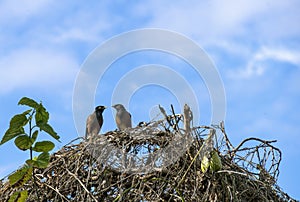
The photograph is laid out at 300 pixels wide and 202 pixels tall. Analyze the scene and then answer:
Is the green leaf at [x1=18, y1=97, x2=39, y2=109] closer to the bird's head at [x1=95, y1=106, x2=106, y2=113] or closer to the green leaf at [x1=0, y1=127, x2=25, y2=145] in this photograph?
the green leaf at [x1=0, y1=127, x2=25, y2=145]

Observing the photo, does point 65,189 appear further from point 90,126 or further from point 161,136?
point 90,126

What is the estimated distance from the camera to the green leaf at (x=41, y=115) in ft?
4.87

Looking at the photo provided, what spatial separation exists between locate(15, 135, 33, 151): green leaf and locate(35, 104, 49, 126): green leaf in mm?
51

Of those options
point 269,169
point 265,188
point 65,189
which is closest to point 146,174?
point 65,189

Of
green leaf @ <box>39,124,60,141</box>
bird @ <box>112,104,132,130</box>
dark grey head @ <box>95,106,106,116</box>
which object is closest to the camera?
green leaf @ <box>39,124,60,141</box>

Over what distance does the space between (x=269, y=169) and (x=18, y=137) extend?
53.4 inches

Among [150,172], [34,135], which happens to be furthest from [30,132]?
[150,172]

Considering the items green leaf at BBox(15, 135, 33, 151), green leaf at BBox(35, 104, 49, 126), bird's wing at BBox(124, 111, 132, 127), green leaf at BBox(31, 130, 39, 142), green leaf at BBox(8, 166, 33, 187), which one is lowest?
green leaf at BBox(8, 166, 33, 187)

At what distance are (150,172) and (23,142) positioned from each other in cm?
74

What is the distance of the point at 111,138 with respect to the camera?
2.30 metres

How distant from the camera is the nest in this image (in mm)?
2043

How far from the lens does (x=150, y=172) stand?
211 centimetres

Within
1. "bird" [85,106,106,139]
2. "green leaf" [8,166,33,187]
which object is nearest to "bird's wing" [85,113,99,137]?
"bird" [85,106,106,139]

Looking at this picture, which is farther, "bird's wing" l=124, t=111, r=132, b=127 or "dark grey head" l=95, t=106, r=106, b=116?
"dark grey head" l=95, t=106, r=106, b=116
